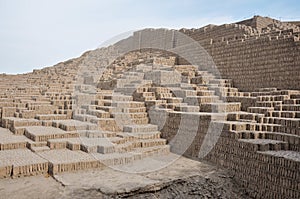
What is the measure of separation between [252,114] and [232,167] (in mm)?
1730

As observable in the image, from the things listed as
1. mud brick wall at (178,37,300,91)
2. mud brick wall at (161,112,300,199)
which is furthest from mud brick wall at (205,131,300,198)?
mud brick wall at (178,37,300,91)

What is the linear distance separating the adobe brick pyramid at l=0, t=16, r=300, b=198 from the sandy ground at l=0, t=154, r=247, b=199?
0.31 metres

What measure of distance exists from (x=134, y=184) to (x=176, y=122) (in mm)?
3518

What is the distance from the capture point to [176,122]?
909 centimetres

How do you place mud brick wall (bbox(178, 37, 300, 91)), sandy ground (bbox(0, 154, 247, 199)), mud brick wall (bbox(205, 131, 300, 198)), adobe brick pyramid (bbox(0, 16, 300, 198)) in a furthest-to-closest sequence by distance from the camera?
mud brick wall (bbox(178, 37, 300, 91)) < adobe brick pyramid (bbox(0, 16, 300, 198)) < mud brick wall (bbox(205, 131, 300, 198)) < sandy ground (bbox(0, 154, 247, 199))

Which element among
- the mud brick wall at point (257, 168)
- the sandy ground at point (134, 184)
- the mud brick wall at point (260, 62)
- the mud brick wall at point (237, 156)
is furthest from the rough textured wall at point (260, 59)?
the sandy ground at point (134, 184)

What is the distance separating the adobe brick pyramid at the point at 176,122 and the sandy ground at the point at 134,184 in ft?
1.03

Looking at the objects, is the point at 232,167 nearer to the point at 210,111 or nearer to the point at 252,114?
the point at 252,114

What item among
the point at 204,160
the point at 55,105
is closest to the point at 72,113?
the point at 55,105

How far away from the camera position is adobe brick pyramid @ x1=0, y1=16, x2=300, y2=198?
6.39 m

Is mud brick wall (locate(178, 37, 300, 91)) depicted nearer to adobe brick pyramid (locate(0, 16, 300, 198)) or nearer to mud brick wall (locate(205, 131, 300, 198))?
Answer: adobe brick pyramid (locate(0, 16, 300, 198))

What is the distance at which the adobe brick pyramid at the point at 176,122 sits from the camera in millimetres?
6395

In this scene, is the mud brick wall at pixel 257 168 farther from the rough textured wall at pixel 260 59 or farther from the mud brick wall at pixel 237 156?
the rough textured wall at pixel 260 59

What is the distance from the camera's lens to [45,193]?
5.32 m
